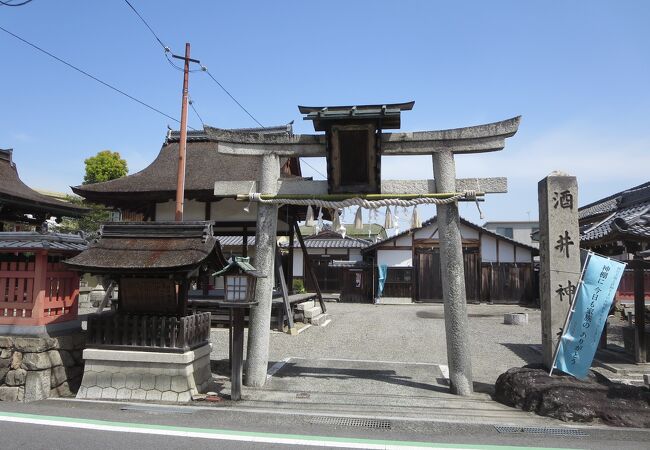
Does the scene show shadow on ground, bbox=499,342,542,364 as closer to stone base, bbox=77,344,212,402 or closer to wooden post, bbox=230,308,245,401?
wooden post, bbox=230,308,245,401

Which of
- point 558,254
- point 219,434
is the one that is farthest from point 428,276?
point 219,434

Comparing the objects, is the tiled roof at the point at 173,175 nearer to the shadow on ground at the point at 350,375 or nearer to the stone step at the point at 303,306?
the stone step at the point at 303,306

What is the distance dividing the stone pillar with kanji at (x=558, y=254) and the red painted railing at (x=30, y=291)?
28.1ft

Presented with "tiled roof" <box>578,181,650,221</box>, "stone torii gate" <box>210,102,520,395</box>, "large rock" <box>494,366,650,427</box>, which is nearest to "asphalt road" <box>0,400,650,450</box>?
"large rock" <box>494,366,650,427</box>

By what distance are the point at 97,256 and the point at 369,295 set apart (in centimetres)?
2130

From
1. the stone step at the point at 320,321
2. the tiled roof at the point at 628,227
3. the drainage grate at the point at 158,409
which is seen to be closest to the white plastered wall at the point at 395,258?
the stone step at the point at 320,321

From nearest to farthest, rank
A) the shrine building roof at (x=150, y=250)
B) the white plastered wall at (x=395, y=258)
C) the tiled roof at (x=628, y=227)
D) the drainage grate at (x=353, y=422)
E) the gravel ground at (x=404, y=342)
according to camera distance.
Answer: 1. the drainage grate at (x=353, y=422)
2. the shrine building roof at (x=150, y=250)
3. the tiled roof at (x=628, y=227)
4. the gravel ground at (x=404, y=342)
5. the white plastered wall at (x=395, y=258)

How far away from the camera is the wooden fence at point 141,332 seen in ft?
23.5

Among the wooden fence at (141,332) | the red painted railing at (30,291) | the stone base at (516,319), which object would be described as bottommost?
the stone base at (516,319)

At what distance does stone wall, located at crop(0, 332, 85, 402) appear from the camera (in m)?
6.88

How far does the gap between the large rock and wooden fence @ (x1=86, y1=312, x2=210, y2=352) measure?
5288mm

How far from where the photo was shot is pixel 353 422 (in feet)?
19.3

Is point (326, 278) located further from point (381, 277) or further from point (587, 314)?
point (587, 314)

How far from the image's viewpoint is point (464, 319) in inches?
301
